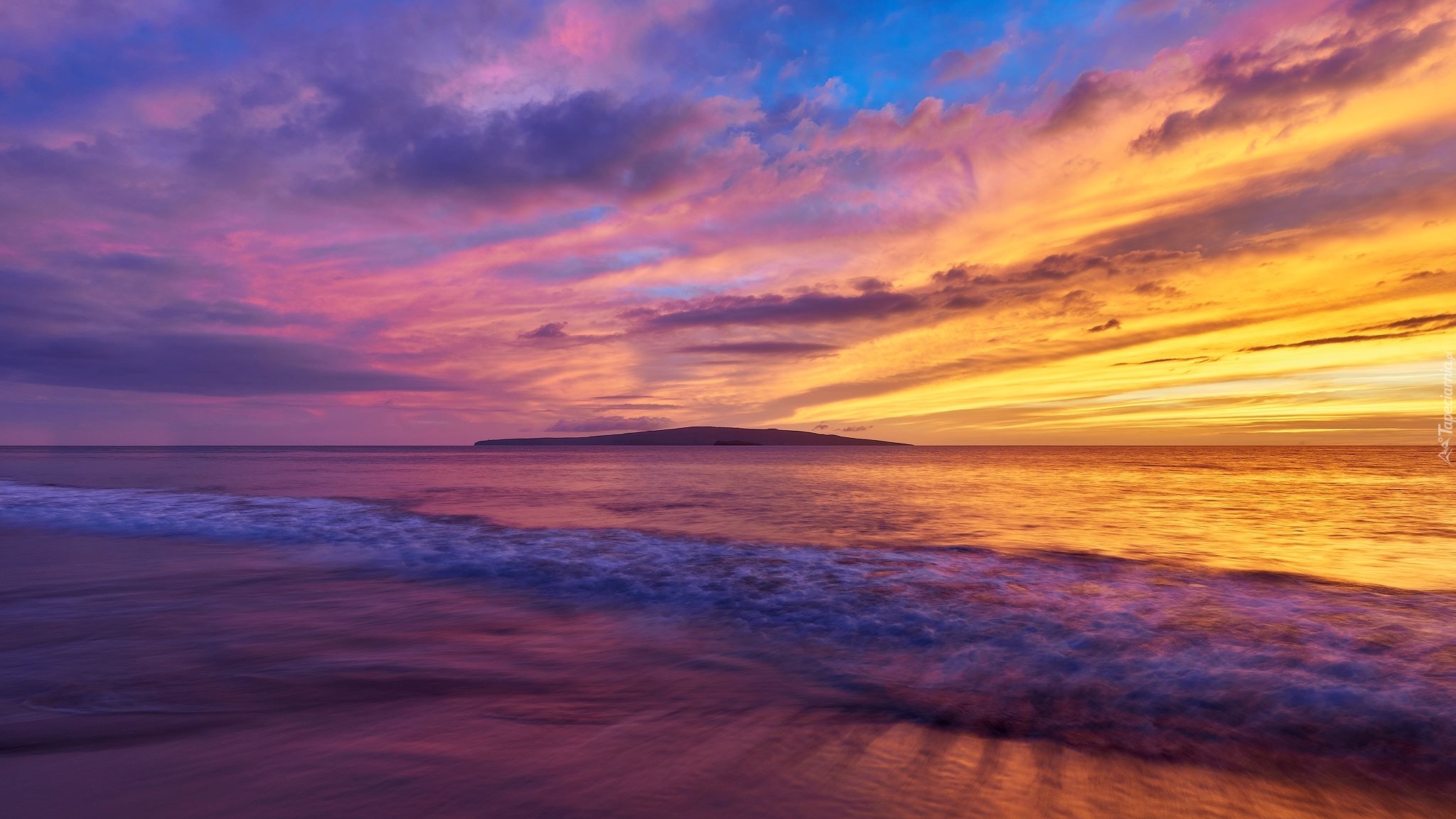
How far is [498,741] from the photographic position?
3902 mm

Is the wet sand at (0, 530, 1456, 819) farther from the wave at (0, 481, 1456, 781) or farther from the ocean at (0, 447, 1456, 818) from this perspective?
the wave at (0, 481, 1456, 781)

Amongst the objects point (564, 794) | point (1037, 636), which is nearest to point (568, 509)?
point (1037, 636)

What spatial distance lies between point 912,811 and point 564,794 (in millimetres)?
1716

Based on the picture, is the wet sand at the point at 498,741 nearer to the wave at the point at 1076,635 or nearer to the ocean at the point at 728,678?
the ocean at the point at 728,678

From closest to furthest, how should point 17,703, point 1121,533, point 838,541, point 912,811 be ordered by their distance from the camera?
1. point 912,811
2. point 17,703
3. point 838,541
4. point 1121,533

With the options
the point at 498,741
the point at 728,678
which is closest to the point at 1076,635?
the point at 728,678

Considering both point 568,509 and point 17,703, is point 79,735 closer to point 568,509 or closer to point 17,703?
point 17,703

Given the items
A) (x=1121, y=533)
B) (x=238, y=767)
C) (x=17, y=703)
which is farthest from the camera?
(x=1121, y=533)

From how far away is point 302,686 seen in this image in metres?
4.84

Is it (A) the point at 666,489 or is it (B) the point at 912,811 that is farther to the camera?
(A) the point at 666,489

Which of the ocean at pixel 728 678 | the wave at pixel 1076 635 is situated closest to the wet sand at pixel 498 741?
the ocean at pixel 728 678

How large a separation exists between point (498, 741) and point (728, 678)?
187cm

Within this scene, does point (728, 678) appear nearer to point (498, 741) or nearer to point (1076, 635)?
point (498, 741)

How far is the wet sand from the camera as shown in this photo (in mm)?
3258
